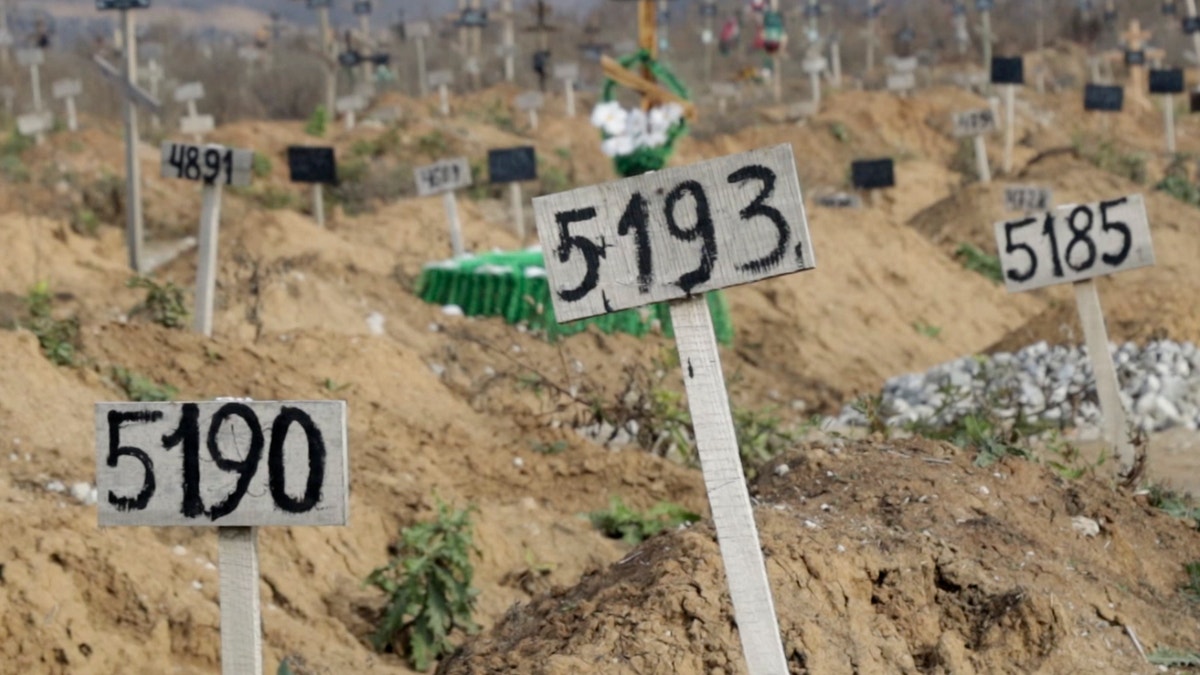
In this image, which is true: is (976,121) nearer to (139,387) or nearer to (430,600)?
(139,387)

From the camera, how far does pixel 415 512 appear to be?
26.2 feet

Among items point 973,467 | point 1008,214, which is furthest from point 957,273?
point 973,467

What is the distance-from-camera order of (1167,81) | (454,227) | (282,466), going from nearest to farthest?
(282,466) → (454,227) → (1167,81)

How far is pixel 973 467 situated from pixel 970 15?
60720 mm

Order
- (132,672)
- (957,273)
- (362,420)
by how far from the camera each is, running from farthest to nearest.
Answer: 1. (957,273)
2. (362,420)
3. (132,672)

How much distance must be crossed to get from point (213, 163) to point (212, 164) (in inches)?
0.7

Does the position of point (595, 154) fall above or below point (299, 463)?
above

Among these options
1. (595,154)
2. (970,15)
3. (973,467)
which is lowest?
(973,467)

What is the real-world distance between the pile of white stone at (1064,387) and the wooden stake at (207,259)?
11.6 feet

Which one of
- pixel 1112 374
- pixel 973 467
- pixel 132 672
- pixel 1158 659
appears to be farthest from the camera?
pixel 1112 374

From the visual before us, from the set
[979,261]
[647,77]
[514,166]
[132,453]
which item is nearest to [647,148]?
[647,77]

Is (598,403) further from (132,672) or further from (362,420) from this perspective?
(132,672)

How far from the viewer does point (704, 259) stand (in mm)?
4395

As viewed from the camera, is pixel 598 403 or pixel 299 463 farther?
pixel 598 403
